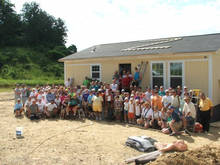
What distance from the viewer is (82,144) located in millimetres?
7699

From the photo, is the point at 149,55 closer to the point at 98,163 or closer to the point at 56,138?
the point at 56,138

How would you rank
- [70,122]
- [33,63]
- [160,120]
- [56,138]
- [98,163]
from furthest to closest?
1. [33,63]
2. [70,122]
3. [160,120]
4. [56,138]
5. [98,163]

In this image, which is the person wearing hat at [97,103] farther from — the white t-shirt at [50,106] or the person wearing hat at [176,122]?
the person wearing hat at [176,122]

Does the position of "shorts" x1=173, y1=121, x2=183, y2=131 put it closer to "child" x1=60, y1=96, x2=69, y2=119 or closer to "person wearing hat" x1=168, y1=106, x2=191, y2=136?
"person wearing hat" x1=168, y1=106, x2=191, y2=136

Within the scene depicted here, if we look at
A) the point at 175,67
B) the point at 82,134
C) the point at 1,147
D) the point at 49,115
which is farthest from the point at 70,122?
the point at 175,67

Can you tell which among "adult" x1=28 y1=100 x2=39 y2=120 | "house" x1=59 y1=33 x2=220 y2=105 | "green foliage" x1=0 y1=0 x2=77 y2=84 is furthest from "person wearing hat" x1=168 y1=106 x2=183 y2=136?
"green foliage" x1=0 y1=0 x2=77 y2=84

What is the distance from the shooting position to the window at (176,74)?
11766mm

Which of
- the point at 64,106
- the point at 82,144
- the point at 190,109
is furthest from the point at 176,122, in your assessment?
the point at 64,106

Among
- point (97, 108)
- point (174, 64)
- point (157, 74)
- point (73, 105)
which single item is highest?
point (174, 64)

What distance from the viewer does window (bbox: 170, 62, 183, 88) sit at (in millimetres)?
11766

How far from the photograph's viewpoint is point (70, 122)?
36.4 ft

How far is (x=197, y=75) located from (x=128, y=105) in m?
3.65

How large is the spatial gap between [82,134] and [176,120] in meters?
3.54

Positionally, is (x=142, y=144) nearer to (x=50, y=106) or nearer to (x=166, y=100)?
(x=166, y=100)
